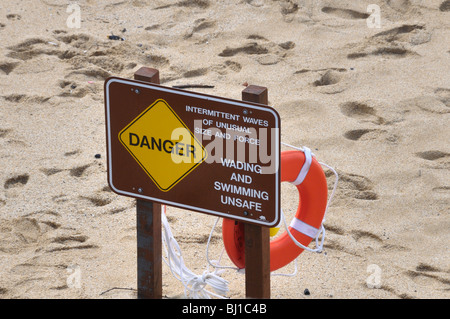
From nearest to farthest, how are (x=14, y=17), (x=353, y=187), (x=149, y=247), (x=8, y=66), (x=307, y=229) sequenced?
(x=149, y=247) → (x=307, y=229) → (x=353, y=187) → (x=8, y=66) → (x=14, y=17)

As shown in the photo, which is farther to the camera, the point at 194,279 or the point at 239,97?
the point at 239,97

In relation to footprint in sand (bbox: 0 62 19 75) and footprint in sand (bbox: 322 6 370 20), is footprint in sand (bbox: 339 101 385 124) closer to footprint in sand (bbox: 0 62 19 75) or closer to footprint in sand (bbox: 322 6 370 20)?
footprint in sand (bbox: 322 6 370 20)

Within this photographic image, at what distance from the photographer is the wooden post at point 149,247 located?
3.18m

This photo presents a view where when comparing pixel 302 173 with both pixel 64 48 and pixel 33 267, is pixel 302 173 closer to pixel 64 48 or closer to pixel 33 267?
pixel 33 267

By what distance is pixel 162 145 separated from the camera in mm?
3043

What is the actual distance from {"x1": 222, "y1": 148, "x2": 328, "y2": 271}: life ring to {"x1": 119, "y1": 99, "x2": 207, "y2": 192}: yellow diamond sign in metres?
0.37

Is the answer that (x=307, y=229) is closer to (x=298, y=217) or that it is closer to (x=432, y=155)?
(x=298, y=217)

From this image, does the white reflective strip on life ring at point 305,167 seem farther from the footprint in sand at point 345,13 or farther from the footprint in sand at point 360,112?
the footprint in sand at point 345,13

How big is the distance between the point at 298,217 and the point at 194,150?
32.7 inches

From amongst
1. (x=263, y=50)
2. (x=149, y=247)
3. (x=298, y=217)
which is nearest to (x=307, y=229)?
(x=298, y=217)

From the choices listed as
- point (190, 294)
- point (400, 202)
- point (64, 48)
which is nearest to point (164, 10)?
point (64, 48)

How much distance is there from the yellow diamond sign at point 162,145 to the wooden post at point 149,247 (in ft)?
0.47

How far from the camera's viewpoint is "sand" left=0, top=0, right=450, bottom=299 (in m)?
3.80

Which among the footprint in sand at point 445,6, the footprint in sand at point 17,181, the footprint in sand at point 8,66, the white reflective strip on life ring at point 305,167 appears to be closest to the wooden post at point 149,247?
the white reflective strip on life ring at point 305,167
